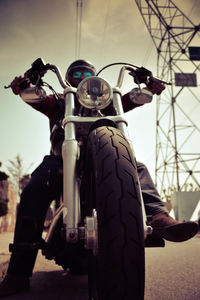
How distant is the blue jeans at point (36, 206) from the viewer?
1.58m

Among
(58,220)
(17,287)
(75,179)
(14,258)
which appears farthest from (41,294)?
(75,179)

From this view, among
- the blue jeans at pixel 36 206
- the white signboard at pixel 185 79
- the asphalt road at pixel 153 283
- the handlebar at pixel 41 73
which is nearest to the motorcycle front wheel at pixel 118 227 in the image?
the blue jeans at pixel 36 206

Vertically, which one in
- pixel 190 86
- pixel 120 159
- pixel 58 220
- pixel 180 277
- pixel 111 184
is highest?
pixel 190 86

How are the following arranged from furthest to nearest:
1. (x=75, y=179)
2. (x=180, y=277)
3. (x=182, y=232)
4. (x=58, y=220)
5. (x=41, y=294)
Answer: (x=180, y=277)
(x=41, y=294)
(x=58, y=220)
(x=182, y=232)
(x=75, y=179)

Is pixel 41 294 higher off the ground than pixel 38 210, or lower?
lower

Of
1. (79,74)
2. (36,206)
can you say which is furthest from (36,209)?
(79,74)

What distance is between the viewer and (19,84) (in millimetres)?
1875

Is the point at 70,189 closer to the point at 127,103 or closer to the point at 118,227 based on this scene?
the point at 118,227

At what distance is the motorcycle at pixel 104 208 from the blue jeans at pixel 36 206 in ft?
0.46

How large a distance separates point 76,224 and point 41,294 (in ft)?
2.53

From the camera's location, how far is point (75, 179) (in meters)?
1.24

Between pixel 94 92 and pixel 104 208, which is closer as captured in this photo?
pixel 104 208

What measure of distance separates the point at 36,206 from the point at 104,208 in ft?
2.77

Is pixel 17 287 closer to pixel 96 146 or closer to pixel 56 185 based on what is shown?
pixel 56 185
